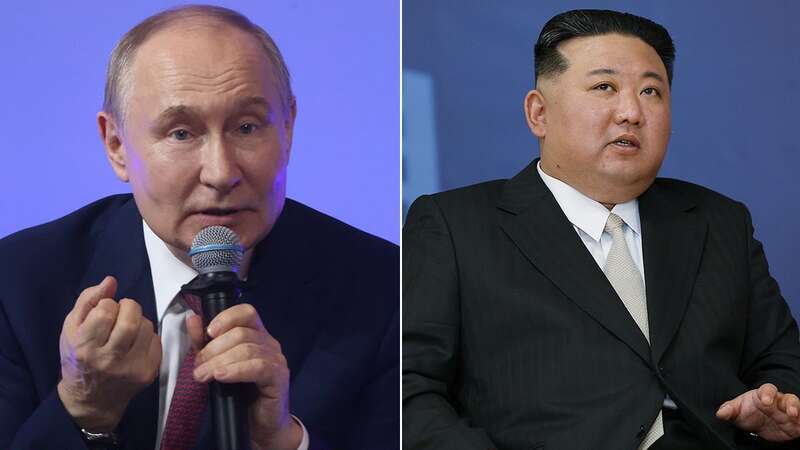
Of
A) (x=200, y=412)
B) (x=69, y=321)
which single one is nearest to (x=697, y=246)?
(x=200, y=412)

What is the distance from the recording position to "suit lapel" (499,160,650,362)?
2750mm

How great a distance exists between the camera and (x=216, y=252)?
2.59 m

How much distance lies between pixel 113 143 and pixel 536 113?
1.03 metres

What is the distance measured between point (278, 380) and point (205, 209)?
42 centimetres

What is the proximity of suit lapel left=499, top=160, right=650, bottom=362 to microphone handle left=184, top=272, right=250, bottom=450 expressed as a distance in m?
0.68

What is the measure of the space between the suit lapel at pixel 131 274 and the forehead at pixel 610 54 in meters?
1.10

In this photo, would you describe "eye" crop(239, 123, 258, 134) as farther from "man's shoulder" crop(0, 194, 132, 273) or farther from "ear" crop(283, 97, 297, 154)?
"man's shoulder" crop(0, 194, 132, 273)

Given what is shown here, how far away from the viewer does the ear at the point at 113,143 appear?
9.27ft

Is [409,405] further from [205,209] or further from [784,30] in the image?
[784,30]

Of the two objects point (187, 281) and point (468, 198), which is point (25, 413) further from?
point (468, 198)

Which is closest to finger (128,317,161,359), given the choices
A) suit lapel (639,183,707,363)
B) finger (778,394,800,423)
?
suit lapel (639,183,707,363)

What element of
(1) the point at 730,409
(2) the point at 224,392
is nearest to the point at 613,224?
(1) the point at 730,409

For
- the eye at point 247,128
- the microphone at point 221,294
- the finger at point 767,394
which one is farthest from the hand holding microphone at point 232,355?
the finger at point 767,394

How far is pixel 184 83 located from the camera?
2.78 m
